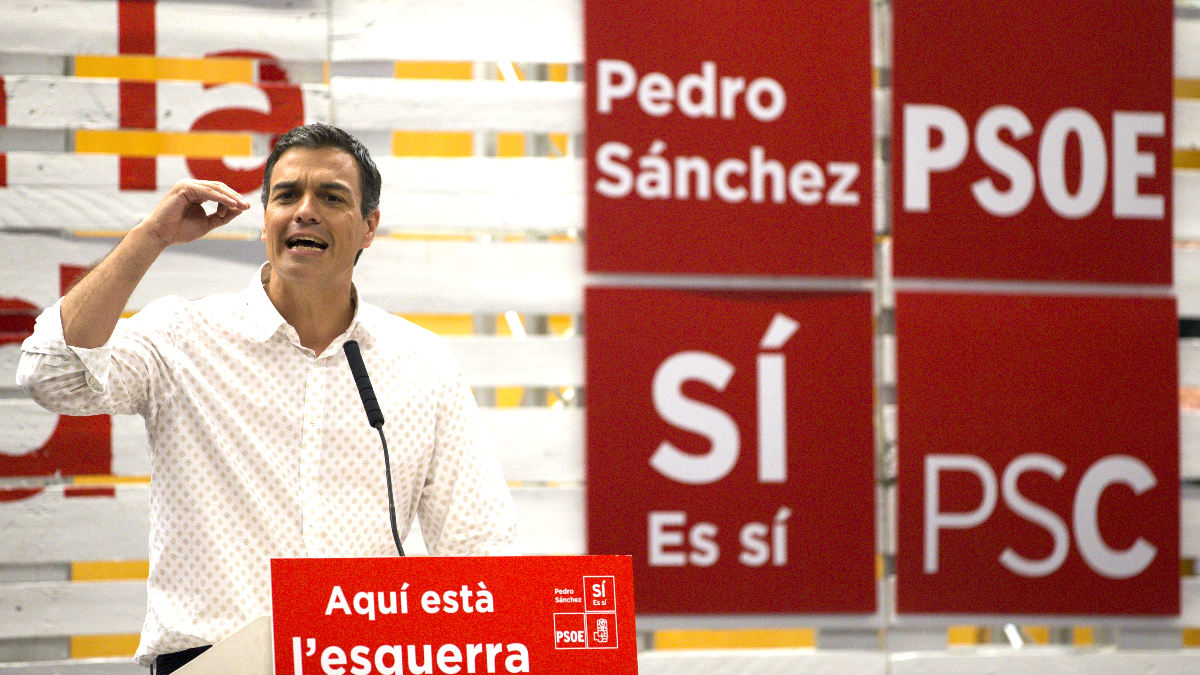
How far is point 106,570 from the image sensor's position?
301 centimetres

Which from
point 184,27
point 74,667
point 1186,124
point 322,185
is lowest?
point 74,667

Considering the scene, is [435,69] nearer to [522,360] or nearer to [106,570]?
Answer: [522,360]

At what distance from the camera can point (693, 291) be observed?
3.20m

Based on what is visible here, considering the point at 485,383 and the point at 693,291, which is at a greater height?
the point at 693,291

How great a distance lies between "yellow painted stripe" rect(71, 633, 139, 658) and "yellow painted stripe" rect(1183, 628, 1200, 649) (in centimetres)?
276

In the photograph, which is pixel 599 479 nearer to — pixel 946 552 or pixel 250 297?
pixel 946 552

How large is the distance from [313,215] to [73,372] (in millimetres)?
473

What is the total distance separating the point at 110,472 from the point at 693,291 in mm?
1512

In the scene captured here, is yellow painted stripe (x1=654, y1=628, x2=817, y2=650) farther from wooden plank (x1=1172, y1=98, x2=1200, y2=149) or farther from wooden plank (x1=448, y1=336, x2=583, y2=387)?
wooden plank (x1=1172, y1=98, x2=1200, y2=149)

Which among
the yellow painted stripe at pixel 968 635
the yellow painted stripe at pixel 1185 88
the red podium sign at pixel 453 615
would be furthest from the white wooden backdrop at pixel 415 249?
the red podium sign at pixel 453 615

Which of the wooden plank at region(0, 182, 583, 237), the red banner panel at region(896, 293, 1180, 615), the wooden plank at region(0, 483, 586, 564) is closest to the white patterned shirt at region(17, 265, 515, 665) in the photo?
the wooden plank at region(0, 483, 586, 564)

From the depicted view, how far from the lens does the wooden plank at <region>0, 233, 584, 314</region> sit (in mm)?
2990

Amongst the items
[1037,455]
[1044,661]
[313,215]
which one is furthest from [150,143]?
[1044,661]

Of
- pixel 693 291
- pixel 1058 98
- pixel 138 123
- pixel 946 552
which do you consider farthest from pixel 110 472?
pixel 1058 98
